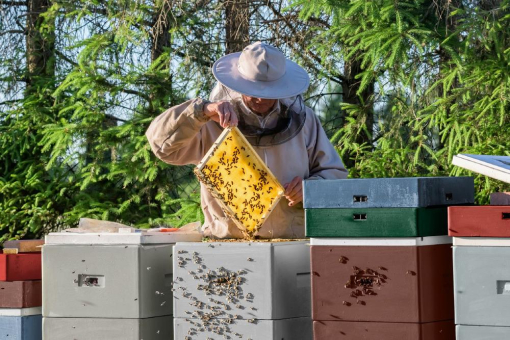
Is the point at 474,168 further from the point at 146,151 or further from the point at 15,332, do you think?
the point at 146,151

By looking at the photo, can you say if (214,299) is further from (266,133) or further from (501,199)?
(501,199)

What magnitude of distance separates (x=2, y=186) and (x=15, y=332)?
3.41 meters

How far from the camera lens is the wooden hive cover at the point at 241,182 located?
7.98ft

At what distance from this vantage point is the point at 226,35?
5586mm

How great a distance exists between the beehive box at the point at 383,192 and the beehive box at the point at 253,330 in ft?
1.22

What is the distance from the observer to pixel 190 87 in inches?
211

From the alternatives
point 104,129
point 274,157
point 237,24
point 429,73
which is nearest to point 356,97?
point 429,73

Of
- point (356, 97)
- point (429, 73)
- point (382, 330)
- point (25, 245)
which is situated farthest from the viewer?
point (356, 97)

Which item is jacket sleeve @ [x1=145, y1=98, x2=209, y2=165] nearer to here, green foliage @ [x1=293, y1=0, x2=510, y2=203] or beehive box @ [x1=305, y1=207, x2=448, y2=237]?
beehive box @ [x1=305, y1=207, x2=448, y2=237]

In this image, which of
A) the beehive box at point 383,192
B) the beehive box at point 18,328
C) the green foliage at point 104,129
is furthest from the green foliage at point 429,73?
the beehive box at point 18,328

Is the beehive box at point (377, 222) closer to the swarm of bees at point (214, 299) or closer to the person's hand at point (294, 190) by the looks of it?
the swarm of bees at point (214, 299)

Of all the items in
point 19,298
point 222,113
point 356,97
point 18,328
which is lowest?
point 18,328

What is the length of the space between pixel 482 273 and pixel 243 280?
68cm

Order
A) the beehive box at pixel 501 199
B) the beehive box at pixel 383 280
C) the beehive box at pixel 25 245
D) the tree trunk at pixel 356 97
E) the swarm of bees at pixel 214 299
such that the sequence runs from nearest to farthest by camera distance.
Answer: the beehive box at pixel 383 280 → the beehive box at pixel 501 199 → the swarm of bees at pixel 214 299 → the beehive box at pixel 25 245 → the tree trunk at pixel 356 97
